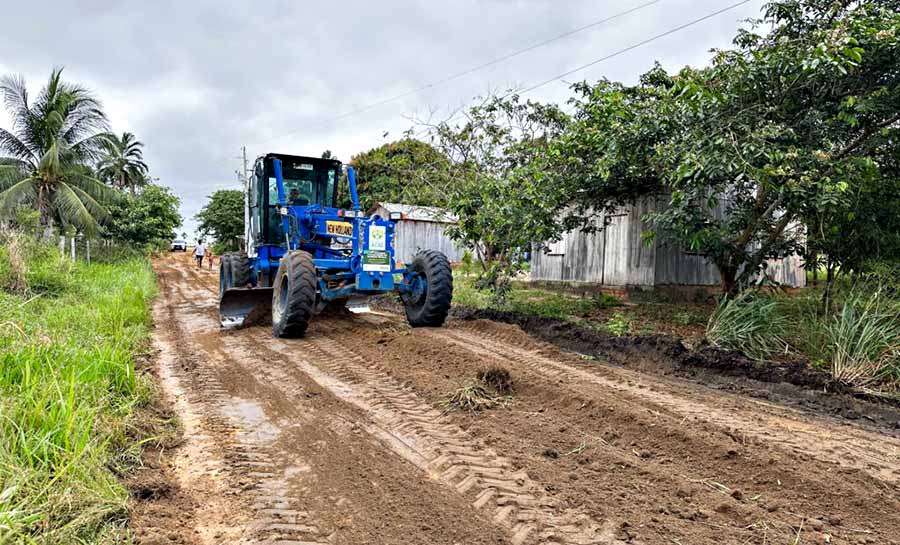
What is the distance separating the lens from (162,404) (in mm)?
4859

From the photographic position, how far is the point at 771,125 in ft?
20.3

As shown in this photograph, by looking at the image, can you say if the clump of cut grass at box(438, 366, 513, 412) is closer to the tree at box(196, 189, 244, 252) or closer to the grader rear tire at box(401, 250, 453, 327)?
the grader rear tire at box(401, 250, 453, 327)

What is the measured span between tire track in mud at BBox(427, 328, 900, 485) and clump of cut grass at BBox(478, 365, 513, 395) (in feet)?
1.85

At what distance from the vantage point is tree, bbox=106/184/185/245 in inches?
1006

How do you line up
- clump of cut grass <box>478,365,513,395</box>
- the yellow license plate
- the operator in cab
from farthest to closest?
the operator in cab < the yellow license plate < clump of cut grass <box>478,365,513,395</box>

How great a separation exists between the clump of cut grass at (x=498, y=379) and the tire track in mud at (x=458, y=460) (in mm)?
641

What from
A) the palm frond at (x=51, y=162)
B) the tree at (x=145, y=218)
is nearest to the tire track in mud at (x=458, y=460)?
the palm frond at (x=51, y=162)

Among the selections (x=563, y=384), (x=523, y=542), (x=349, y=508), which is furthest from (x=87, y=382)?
(x=563, y=384)

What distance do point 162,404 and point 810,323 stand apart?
7408mm

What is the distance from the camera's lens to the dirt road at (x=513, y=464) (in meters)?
2.88

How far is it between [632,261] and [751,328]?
16.8ft

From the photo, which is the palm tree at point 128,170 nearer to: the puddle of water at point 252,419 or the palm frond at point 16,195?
the palm frond at point 16,195

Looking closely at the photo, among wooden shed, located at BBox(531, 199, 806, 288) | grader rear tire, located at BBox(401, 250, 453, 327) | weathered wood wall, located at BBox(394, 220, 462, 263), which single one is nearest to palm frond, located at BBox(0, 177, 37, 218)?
weathered wood wall, located at BBox(394, 220, 462, 263)

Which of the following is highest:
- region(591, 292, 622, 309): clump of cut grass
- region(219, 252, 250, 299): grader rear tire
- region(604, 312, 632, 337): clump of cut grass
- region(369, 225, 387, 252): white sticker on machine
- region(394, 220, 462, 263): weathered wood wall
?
region(394, 220, 462, 263): weathered wood wall
